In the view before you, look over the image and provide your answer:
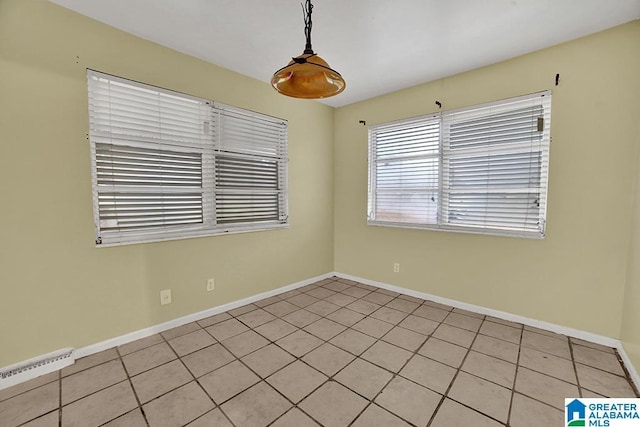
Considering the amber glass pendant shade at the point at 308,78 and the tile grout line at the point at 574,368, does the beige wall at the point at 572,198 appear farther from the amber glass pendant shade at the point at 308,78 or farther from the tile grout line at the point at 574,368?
the amber glass pendant shade at the point at 308,78

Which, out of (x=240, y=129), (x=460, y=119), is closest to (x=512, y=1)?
(x=460, y=119)

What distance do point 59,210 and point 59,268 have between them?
43 cm

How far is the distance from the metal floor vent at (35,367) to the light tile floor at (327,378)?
0.05m

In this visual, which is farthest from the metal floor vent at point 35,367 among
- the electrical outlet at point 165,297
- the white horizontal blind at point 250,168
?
the white horizontal blind at point 250,168

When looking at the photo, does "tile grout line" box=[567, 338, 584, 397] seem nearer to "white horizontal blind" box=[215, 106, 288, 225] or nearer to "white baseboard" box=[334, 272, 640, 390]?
"white baseboard" box=[334, 272, 640, 390]

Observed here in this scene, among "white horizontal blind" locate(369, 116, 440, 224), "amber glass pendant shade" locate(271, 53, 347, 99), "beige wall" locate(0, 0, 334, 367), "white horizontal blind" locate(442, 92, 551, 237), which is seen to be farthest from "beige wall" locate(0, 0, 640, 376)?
"amber glass pendant shade" locate(271, 53, 347, 99)

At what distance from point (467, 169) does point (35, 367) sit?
4061 millimetres

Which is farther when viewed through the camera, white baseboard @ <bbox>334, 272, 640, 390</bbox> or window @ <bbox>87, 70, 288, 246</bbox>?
window @ <bbox>87, 70, 288, 246</bbox>

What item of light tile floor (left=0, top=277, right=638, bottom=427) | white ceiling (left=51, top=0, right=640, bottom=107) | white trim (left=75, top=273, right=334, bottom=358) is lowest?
light tile floor (left=0, top=277, right=638, bottom=427)

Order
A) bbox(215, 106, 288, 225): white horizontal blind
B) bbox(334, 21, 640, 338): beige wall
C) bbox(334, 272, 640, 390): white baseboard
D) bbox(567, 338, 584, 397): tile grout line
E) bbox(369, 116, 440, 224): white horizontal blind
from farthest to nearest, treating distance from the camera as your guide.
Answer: bbox(369, 116, 440, 224): white horizontal blind < bbox(215, 106, 288, 225): white horizontal blind < bbox(334, 21, 640, 338): beige wall < bbox(334, 272, 640, 390): white baseboard < bbox(567, 338, 584, 397): tile grout line

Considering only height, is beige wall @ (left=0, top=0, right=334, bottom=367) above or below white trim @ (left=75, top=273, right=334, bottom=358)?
above

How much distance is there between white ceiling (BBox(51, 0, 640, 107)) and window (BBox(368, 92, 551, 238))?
566 millimetres

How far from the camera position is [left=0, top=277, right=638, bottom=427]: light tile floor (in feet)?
5.08

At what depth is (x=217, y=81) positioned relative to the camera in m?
2.77
